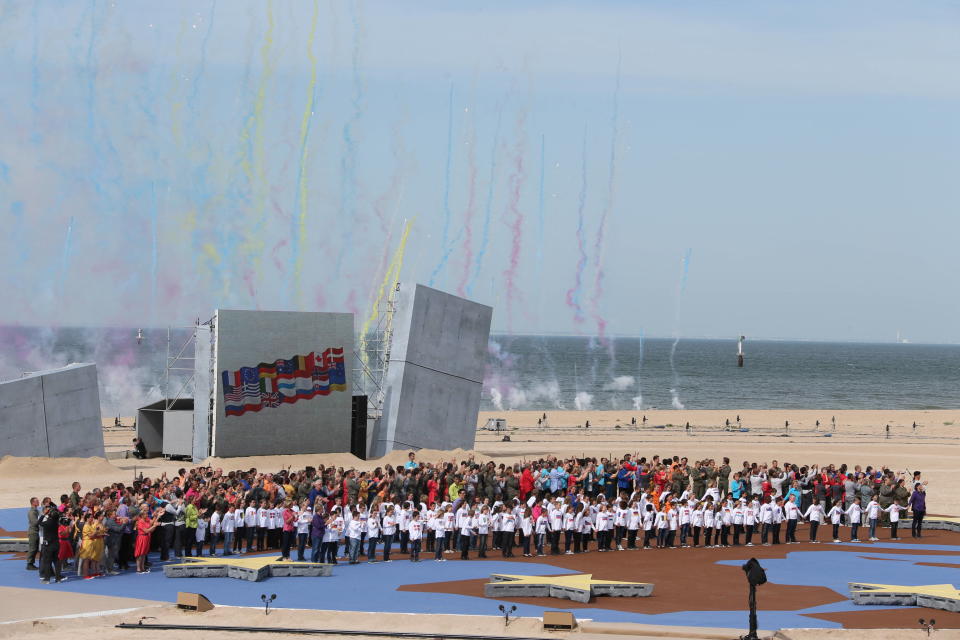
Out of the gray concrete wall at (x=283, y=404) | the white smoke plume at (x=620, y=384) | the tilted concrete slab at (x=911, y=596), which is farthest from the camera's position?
the white smoke plume at (x=620, y=384)

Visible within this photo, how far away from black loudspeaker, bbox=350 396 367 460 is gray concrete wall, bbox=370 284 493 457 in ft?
5.40

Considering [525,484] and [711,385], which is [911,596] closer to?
[525,484]

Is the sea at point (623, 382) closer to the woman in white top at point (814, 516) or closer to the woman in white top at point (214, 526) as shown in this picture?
the woman in white top at point (214, 526)

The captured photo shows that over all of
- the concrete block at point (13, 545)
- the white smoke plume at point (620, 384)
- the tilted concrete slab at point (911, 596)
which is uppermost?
the white smoke plume at point (620, 384)

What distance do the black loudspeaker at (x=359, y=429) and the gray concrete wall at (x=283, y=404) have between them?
125 centimetres

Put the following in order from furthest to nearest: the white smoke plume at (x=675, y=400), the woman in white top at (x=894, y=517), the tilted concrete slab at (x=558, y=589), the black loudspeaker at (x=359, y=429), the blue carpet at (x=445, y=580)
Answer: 1. the white smoke plume at (x=675, y=400)
2. the black loudspeaker at (x=359, y=429)
3. the woman in white top at (x=894, y=517)
4. the tilted concrete slab at (x=558, y=589)
5. the blue carpet at (x=445, y=580)

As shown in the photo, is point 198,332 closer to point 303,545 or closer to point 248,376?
point 248,376

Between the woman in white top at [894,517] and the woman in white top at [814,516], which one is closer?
the woman in white top at [814,516]

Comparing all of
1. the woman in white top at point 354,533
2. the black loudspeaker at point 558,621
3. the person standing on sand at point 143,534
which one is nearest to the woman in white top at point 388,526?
the woman in white top at point 354,533

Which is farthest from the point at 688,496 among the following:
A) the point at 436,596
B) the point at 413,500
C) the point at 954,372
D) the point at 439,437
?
the point at 954,372

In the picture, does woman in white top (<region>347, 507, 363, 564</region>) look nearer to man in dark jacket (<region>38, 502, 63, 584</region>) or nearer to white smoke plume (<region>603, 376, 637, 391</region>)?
man in dark jacket (<region>38, 502, 63, 584</region>)

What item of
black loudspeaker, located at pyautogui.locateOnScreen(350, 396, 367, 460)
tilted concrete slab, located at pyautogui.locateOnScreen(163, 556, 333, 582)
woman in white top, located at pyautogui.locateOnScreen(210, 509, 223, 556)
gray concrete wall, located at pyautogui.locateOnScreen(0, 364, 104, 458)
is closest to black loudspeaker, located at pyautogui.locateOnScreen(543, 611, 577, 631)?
tilted concrete slab, located at pyautogui.locateOnScreen(163, 556, 333, 582)

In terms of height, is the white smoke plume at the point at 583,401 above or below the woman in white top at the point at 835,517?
above

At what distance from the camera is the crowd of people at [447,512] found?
21.9 m
